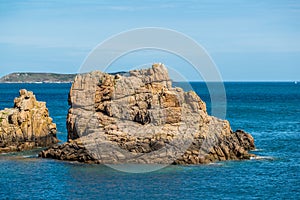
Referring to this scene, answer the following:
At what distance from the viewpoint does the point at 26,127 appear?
325 ft

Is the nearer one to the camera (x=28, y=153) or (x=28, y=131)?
(x=28, y=153)

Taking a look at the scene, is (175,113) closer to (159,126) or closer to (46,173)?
(159,126)

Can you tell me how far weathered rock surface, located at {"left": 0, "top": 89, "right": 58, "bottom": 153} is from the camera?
316ft

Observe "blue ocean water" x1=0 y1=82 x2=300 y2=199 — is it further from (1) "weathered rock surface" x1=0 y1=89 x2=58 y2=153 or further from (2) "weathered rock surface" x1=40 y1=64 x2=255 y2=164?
(1) "weathered rock surface" x1=0 y1=89 x2=58 y2=153

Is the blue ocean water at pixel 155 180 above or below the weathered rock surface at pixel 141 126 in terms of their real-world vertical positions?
below

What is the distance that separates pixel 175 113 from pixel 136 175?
16202mm

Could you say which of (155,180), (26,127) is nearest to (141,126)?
(155,180)

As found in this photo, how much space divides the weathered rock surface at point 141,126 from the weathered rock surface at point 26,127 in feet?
41.0

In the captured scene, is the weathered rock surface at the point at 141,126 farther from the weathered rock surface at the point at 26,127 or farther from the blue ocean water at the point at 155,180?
the weathered rock surface at the point at 26,127

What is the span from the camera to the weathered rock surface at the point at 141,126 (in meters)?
80.1

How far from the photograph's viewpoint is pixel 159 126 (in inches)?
3292

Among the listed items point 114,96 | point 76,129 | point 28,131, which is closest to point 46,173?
point 76,129

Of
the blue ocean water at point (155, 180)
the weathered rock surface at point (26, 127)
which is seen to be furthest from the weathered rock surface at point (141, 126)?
the weathered rock surface at point (26, 127)

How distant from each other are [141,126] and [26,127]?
24.9 meters
